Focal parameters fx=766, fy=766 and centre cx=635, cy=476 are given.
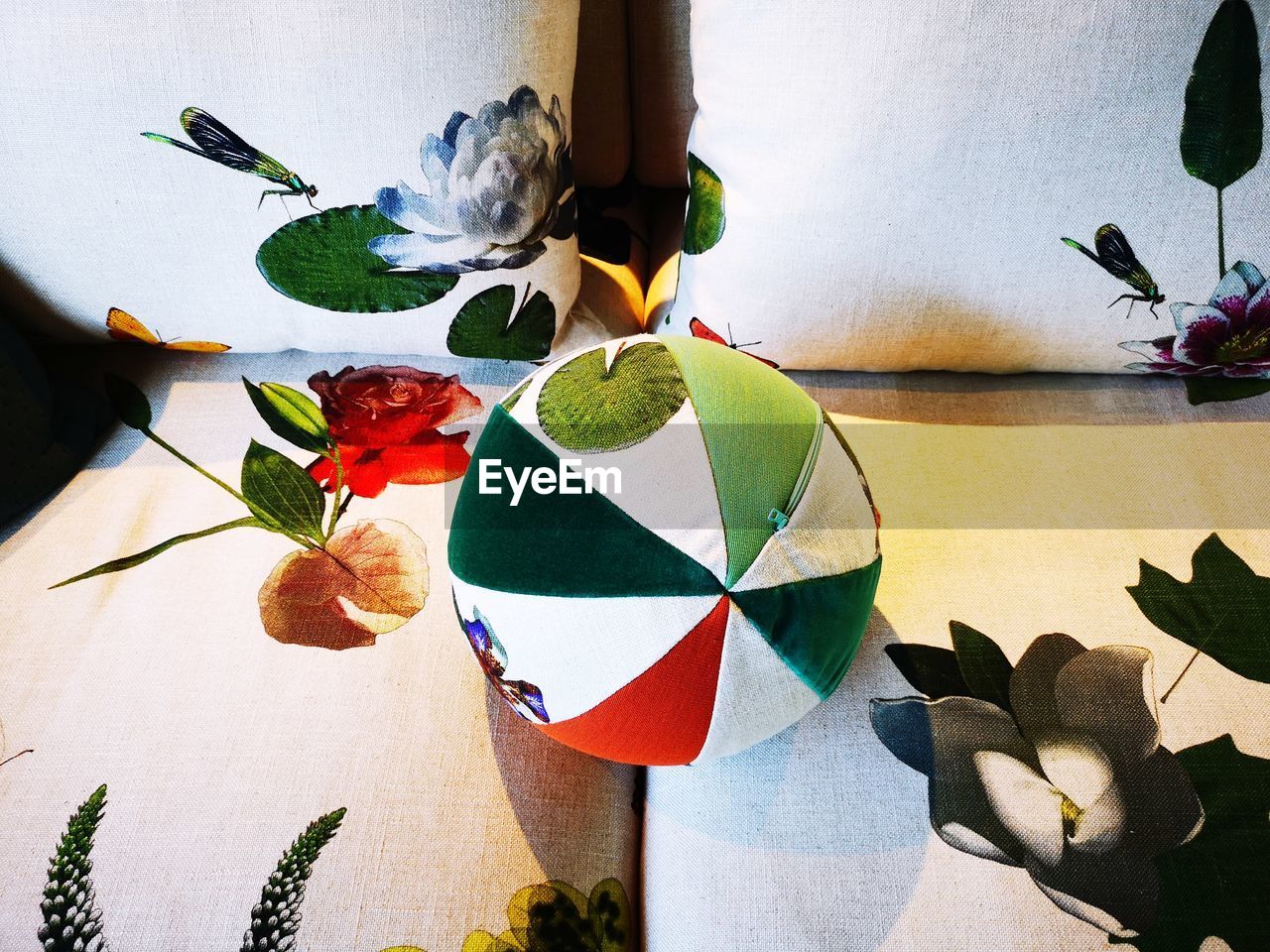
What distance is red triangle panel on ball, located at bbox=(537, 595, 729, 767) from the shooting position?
425 millimetres

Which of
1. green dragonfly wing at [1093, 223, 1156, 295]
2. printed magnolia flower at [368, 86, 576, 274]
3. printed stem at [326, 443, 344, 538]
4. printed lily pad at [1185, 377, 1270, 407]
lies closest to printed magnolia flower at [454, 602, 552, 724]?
printed stem at [326, 443, 344, 538]

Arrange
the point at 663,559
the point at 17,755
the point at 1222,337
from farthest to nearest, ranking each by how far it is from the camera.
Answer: the point at 1222,337 → the point at 17,755 → the point at 663,559

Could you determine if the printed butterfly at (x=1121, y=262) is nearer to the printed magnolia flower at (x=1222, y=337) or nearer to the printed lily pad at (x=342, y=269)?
the printed magnolia flower at (x=1222, y=337)

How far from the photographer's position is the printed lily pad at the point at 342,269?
0.65m

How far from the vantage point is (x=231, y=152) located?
0.61 meters

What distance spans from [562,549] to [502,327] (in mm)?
357

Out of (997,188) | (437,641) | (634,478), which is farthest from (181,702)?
(997,188)

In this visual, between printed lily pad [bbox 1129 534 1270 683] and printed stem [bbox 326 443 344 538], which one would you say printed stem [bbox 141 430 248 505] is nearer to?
printed stem [bbox 326 443 344 538]

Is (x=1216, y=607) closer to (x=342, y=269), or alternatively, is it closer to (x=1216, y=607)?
(x=1216, y=607)

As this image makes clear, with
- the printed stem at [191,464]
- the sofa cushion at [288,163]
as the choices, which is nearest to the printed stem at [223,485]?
the printed stem at [191,464]

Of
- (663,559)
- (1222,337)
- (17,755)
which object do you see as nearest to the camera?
(663,559)

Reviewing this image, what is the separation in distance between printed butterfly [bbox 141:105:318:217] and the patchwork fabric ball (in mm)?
320

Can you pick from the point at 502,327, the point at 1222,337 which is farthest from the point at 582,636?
the point at 1222,337

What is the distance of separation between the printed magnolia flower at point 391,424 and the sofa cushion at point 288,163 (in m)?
0.05
